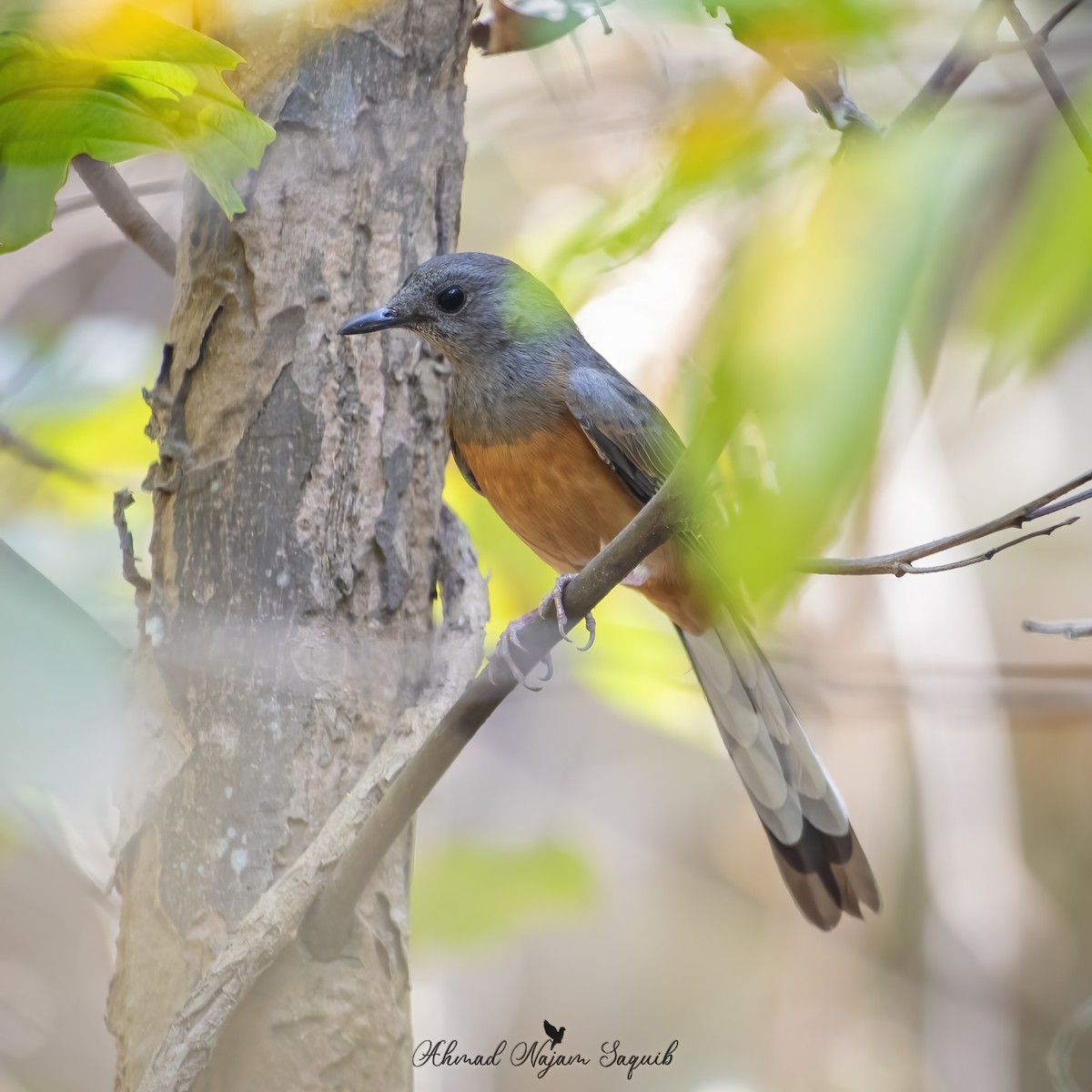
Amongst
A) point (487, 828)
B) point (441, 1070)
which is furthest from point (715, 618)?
point (441, 1070)

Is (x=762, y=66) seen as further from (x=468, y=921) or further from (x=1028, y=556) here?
(x=1028, y=556)

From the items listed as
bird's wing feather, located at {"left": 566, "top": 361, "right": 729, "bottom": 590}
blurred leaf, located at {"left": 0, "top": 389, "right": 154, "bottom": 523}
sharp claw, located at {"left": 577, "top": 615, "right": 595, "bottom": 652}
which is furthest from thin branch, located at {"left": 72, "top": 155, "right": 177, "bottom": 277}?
sharp claw, located at {"left": 577, "top": 615, "right": 595, "bottom": 652}

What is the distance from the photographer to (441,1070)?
3.36 meters

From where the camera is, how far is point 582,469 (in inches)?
101

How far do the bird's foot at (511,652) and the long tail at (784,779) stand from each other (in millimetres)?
452

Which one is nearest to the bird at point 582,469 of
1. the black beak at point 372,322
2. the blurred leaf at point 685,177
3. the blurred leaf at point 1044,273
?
the black beak at point 372,322

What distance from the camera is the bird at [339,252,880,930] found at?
2547mm

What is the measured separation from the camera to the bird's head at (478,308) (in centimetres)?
→ 238

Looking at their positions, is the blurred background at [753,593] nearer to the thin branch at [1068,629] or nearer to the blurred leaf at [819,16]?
the blurred leaf at [819,16]

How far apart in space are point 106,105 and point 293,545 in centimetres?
95

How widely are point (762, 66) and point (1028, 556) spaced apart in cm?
412

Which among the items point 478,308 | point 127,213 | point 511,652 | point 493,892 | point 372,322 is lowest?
point 493,892

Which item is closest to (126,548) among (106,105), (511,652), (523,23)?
(511,652)

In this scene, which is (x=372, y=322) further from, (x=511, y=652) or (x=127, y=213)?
(x=511, y=652)
